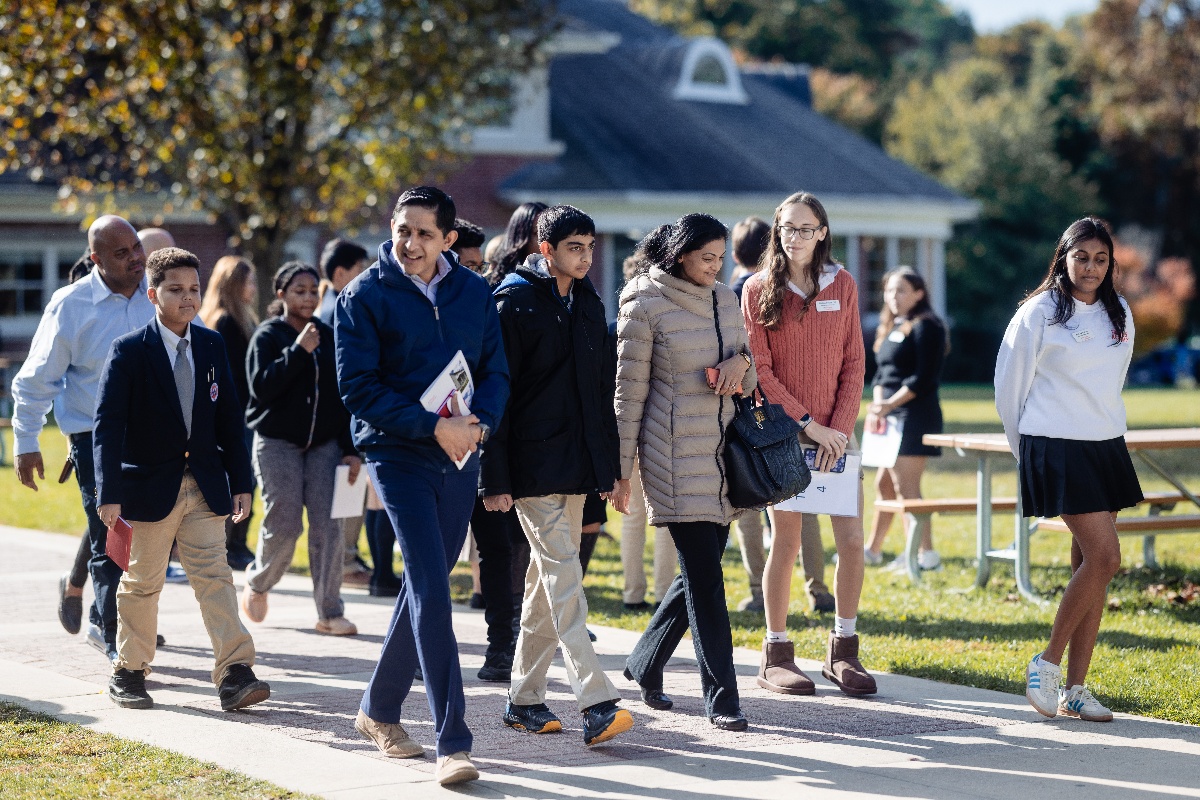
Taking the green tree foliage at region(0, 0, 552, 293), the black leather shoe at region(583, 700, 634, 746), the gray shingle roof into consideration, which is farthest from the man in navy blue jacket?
the gray shingle roof

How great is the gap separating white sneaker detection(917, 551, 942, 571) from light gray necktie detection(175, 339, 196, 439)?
20.1ft

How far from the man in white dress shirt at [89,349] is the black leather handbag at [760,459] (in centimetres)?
292

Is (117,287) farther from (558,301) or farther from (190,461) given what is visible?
(558,301)

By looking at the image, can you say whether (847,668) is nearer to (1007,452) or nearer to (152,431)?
(1007,452)

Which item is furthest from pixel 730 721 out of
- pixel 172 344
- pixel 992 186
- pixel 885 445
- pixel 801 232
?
pixel 992 186

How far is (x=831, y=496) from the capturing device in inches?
278

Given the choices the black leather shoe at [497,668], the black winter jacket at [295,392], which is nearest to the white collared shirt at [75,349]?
the black winter jacket at [295,392]

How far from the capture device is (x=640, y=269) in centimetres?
675

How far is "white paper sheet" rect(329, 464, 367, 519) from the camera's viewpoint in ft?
27.9

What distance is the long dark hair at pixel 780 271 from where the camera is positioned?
7.11 meters

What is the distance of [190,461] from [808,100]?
36684 mm

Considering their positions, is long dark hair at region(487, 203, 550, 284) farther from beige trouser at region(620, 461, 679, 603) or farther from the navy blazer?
beige trouser at region(620, 461, 679, 603)

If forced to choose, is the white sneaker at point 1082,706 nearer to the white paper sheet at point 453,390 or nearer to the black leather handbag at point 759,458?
the black leather handbag at point 759,458

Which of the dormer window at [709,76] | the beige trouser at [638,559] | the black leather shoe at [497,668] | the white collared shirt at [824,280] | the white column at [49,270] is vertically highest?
the dormer window at [709,76]
